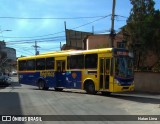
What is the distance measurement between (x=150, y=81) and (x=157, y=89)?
0.91m

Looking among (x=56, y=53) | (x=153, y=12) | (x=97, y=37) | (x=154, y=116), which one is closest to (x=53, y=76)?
(x=56, y=53)

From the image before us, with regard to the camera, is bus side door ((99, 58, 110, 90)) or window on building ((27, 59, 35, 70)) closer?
bus side door ((99, 58, 110, 90))

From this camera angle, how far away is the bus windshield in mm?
23952

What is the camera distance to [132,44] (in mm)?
37906

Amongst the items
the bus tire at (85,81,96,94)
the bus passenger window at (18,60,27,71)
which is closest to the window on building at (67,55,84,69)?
the bus tire at (85,81,96,94)

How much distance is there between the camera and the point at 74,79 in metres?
27.4

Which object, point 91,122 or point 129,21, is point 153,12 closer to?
point 129,21

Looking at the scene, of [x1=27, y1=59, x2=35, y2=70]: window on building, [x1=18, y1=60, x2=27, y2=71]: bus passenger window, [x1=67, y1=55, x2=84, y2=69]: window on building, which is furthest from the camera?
[x1=18, y1=60, x2=27, y2=71]: bus passenger window

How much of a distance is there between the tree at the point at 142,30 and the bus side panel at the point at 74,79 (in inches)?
417

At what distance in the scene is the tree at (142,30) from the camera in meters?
35.7

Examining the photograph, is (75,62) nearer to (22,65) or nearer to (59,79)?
(59,79)

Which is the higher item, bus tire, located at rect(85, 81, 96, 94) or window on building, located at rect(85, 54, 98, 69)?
window on building, located at rect(85, 54, 98, 69)

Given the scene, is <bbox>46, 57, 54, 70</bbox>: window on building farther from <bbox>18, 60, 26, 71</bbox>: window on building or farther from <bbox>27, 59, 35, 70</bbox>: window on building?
<bbox>18, 60, 26, 71</bbox>: window on building

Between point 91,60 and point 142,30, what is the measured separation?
11.8 m
